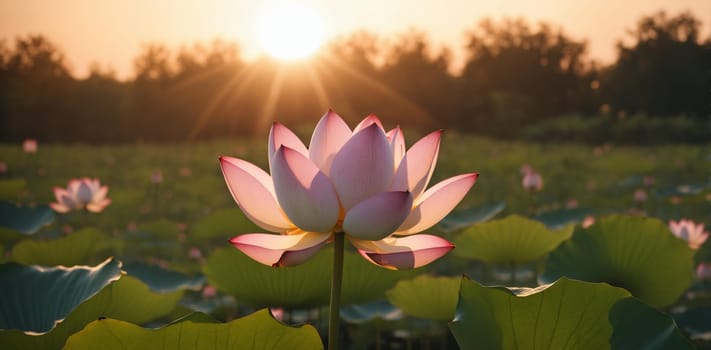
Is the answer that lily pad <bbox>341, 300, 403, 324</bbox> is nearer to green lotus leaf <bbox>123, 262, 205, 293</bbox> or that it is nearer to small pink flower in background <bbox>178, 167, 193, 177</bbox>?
green lotus leaf <bbox>123, 262, 205, 293</bbox>

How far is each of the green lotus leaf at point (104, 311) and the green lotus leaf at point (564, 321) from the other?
0.41 meters

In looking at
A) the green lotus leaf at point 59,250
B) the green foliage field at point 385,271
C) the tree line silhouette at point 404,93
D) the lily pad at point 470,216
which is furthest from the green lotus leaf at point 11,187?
the tree line silhouette at point 404,93

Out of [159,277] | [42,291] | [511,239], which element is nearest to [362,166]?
[42,291]

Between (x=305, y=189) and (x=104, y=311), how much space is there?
37cm

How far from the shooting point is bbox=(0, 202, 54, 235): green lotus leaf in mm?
1842

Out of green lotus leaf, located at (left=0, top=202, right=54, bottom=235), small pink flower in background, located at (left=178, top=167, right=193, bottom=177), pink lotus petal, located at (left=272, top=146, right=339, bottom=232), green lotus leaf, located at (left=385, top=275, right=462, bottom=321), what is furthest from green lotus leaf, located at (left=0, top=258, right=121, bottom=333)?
small pink flower in background, located at (left=178, top=167, right=193, bottom=177)

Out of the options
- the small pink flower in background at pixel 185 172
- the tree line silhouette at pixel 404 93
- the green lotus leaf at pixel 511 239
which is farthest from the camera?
the tree line silhouette at pixel 404 93

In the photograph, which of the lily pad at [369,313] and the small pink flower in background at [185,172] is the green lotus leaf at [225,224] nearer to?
the lily pad at [369,313]

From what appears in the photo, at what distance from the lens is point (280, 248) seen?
24.2 inches

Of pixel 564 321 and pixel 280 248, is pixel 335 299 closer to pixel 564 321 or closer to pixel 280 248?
pixel 280 248

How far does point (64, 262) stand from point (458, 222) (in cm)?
121

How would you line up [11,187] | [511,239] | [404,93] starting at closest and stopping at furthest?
[511,239]
[11,187]
[404,93]

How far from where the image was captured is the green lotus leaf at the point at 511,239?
144cm

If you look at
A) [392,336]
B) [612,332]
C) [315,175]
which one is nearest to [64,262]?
[392,336]
